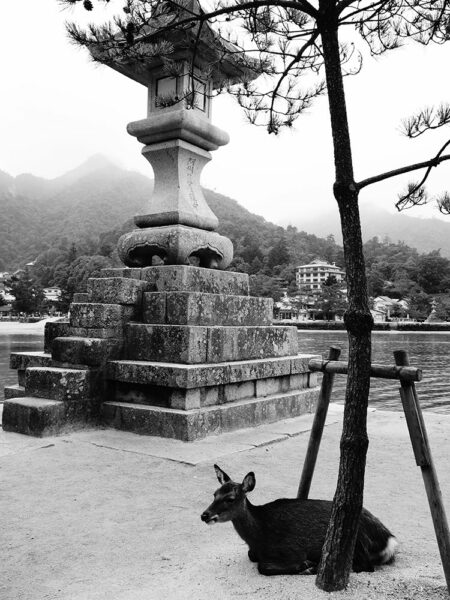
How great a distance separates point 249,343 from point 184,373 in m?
1.35

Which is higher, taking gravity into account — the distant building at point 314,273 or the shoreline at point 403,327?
the distant building at point 314,273

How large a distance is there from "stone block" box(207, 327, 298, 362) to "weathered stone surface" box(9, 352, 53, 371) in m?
1.89

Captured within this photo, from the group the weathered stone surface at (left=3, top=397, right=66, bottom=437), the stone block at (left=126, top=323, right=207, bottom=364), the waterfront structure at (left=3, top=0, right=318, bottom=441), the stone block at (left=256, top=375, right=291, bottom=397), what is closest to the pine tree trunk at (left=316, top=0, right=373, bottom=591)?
the waterfront structure at (left=3, top=0, right=318, bottom=441)

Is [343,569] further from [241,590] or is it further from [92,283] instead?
[92,283]

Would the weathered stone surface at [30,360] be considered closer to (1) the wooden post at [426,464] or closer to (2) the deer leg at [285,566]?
(2) the deer leg at [285,566]

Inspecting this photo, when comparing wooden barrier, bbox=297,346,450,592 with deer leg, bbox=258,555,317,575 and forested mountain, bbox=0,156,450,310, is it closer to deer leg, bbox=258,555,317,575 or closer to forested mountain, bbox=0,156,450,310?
deer leg, bbox=258,555,317,575

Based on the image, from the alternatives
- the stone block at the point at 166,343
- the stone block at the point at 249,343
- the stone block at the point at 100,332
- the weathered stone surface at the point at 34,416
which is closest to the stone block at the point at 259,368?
the stone block at the point at 249,343

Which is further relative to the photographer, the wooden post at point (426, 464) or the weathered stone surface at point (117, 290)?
the weathered stone surface at point (117, 290)

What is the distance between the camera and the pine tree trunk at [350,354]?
2424mm

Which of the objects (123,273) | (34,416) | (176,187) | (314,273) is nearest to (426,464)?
(34,416)

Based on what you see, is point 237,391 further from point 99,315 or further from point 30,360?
point 30,360

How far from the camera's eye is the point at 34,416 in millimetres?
5297

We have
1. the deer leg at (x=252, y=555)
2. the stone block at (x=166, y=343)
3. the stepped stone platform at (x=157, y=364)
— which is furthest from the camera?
the stone block at (x=166, y=343)

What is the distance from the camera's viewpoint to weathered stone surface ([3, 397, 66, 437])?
17.4 ft
